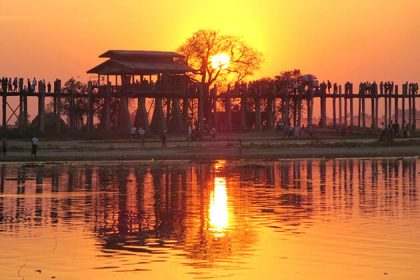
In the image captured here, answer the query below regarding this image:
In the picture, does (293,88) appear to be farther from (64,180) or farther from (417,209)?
(417,209)

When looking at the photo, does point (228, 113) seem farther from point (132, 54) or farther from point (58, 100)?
point (58, 100)

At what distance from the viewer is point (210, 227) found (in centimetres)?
2386

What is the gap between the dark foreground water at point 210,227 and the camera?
17.9 meters

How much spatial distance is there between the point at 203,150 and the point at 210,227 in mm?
43851

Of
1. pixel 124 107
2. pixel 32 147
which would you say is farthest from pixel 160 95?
pixel 32 147

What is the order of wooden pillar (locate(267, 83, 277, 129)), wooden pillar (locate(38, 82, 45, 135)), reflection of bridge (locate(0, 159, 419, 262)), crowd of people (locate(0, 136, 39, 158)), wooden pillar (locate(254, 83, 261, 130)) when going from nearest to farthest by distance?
reflection of bridge (locate(0, 159, 419, 262)) < crowd of people (locate(0, 136, 39, 158)) < wooden pillar (locate(38, 82, 45, 135)) < wooden pillar (locate(254, 83, 261, 130)) < wooden pillar (locate(267, 83, 277, 129))

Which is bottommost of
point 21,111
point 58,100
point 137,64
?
point 21,111

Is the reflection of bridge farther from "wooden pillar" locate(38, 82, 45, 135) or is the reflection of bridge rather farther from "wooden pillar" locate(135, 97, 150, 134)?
"wooden pillar" locate(135, 97, 150, 134)

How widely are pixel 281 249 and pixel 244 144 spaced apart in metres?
53.8

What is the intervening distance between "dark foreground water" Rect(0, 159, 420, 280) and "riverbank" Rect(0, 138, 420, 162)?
18554mm

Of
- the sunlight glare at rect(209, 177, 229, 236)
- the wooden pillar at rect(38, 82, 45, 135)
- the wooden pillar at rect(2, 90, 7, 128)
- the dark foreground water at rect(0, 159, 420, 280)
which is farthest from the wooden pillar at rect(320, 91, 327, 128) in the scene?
the sunlight glare at rect(209, 177, 229, 236)

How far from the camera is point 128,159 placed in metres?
59.3

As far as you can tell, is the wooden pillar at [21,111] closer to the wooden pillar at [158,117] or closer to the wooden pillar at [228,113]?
the wooden pillar at [158,117]

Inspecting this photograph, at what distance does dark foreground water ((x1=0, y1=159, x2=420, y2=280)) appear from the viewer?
17938 mm
